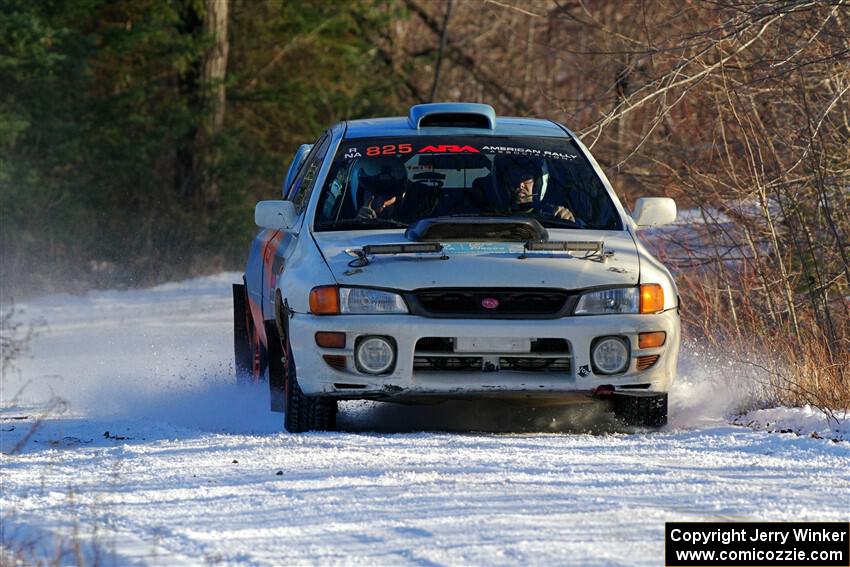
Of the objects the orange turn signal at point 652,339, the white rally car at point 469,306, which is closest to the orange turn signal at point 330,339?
the white rally car at point 469,306

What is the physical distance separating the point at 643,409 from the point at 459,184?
5.27ft

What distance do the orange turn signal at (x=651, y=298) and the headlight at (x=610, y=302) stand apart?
3 centimetres

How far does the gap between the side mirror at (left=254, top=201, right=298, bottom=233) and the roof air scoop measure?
3.06 ft

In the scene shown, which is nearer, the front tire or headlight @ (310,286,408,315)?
headlight @ (310,286,408,315)

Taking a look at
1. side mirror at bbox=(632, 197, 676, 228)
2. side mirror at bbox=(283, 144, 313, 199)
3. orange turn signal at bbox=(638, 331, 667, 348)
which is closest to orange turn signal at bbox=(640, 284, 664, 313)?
orange turn signal at bbox=(638, 331, 667, 348)

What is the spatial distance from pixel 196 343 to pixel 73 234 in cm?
1107

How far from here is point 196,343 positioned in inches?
569

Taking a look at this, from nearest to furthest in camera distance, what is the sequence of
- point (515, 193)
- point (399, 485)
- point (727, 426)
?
point (399, 485) → point (727, 426) → point (515, 193)

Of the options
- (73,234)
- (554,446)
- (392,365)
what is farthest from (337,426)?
(73,234)

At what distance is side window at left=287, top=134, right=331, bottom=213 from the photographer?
900 centimetres

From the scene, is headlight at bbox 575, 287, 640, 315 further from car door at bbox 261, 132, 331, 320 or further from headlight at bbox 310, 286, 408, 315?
car door at bbox 261, 132, 331, 320

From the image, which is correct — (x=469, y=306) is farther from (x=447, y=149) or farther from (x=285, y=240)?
(x=285, y=240)

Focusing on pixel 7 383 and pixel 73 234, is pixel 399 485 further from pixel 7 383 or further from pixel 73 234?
pixel 73 234

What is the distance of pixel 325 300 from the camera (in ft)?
24.5
